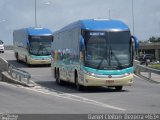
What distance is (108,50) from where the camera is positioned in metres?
25.2

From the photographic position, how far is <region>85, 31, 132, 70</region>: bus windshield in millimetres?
25203

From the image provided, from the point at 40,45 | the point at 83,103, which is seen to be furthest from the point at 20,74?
the point at 40,45

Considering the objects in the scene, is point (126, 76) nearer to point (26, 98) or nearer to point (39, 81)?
point (26, 98)

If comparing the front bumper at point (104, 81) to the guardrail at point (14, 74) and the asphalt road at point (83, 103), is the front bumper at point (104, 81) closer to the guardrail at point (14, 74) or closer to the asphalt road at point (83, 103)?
the asphalt road at point (83, 103)

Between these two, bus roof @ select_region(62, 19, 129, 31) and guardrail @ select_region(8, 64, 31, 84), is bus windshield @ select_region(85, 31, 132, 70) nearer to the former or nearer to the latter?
bus roof @ select_region(62, 19, 129, 31)

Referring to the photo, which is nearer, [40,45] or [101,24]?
[101,24]

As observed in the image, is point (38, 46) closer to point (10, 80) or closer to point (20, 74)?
point (10, 80)

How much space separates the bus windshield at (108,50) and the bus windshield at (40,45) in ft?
75.9

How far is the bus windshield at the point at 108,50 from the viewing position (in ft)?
82.7

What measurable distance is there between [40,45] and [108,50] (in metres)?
23.9

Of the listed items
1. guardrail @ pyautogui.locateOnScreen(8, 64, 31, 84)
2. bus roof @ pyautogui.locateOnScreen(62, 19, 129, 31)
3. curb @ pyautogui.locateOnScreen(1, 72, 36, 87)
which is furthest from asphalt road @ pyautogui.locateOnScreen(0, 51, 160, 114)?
guardrail @ pyautogui.locateOnScreen(8, 64, 31, 84)

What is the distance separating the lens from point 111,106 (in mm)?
18688

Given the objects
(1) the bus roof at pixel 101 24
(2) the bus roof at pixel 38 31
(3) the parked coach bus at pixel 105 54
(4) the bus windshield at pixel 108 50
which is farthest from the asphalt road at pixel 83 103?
(2) the bus roof at pixel 38 31

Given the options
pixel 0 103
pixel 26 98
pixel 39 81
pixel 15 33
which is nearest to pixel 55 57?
pixel 39 81
